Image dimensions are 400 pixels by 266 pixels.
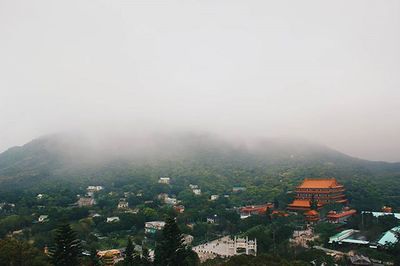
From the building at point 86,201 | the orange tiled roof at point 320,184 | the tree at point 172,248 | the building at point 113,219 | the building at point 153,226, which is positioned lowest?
the building at point 86,201

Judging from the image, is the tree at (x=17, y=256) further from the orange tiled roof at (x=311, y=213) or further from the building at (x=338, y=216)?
the building at (x=338, y=216)

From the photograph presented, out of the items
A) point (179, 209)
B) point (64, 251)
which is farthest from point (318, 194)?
point (64, 251)

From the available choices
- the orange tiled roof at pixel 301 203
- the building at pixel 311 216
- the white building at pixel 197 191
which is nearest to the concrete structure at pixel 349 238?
the building at pixel 311 216

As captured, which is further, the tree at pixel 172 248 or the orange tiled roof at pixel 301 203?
the orange tiled roof at pixel 301 203

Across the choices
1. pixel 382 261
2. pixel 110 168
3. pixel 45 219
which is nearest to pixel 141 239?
pixel 45 219

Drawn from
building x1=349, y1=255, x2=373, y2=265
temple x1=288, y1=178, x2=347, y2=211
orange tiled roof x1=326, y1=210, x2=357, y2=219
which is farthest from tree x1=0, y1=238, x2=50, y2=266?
temple x1=288, y1=178, x2=347, y2=211

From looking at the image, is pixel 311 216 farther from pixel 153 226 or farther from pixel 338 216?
pixel 153 226
